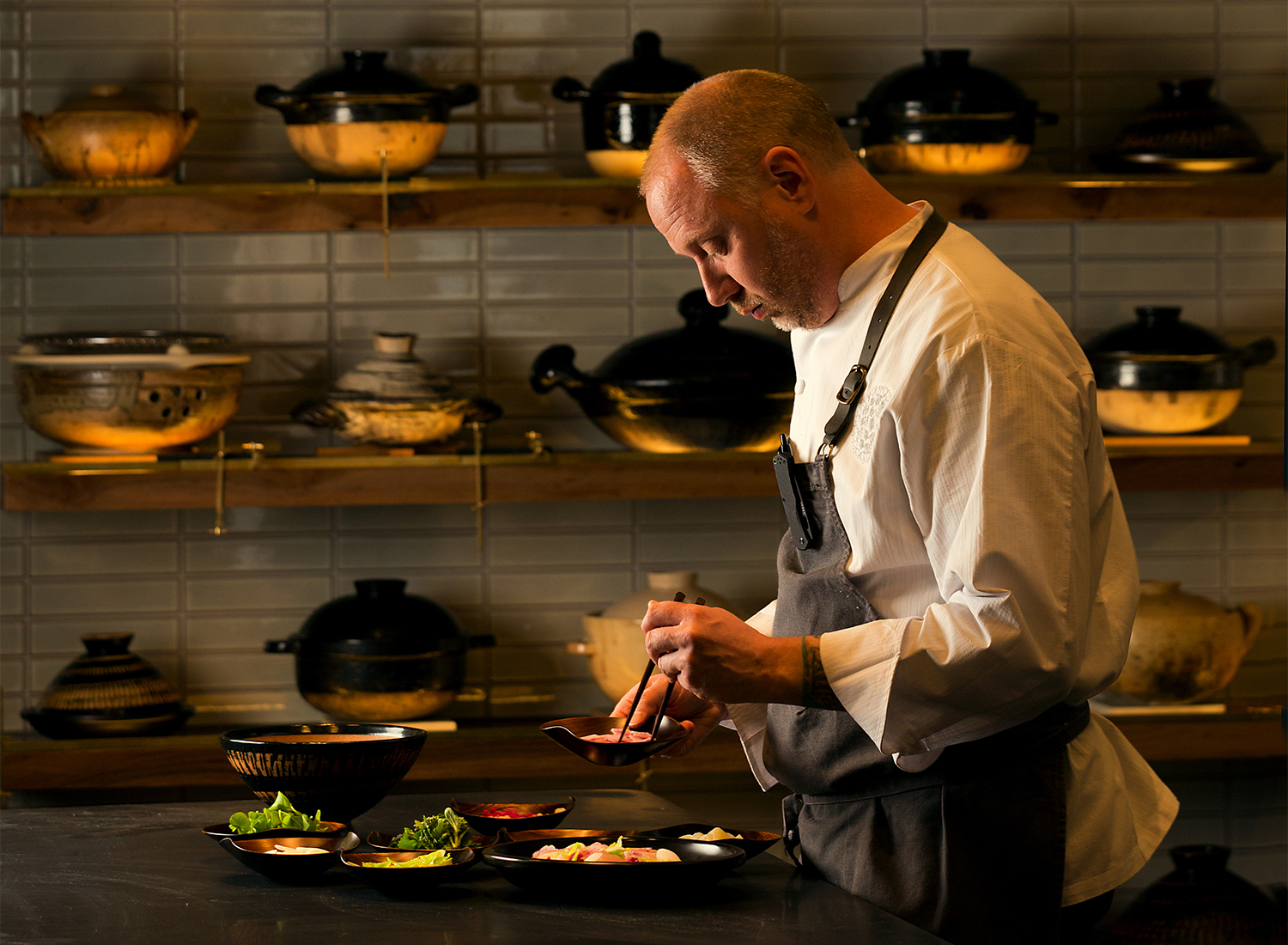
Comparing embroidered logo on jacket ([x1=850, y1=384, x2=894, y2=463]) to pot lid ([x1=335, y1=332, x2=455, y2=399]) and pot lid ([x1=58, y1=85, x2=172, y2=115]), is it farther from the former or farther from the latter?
pot lid ([x1=58, y1=85, x2=172, y2=115])

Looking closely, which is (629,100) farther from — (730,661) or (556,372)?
(730,661)

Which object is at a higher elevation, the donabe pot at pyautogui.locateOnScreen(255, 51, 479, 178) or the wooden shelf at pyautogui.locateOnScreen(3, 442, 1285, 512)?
the donabe pot at pyautogui.locateOnScreen(255, 51, 479, 178)

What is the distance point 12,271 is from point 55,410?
51 cm

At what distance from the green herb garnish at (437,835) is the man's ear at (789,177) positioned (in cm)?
79

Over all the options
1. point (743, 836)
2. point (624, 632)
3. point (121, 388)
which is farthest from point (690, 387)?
point (743, 836)

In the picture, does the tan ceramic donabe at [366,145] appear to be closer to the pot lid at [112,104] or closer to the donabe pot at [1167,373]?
the pot lid at [112,104]

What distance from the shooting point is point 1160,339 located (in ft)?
10.1

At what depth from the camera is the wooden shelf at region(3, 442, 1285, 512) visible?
2914mm

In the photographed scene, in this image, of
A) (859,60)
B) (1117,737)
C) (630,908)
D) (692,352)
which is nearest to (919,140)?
(859,60)

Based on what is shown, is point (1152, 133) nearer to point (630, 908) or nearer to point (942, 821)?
point (942, 821)

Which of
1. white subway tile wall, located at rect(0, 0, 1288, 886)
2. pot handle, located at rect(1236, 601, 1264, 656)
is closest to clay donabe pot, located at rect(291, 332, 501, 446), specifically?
white subway tile wall, located at rect(0, 0, 1288, 886)

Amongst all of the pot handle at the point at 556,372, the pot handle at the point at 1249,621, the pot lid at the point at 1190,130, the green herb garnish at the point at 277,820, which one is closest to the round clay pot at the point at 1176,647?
the pot handle at the point at 1249,621

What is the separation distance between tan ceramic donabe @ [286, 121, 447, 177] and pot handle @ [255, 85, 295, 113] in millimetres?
52

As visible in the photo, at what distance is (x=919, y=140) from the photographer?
9.78 feet
